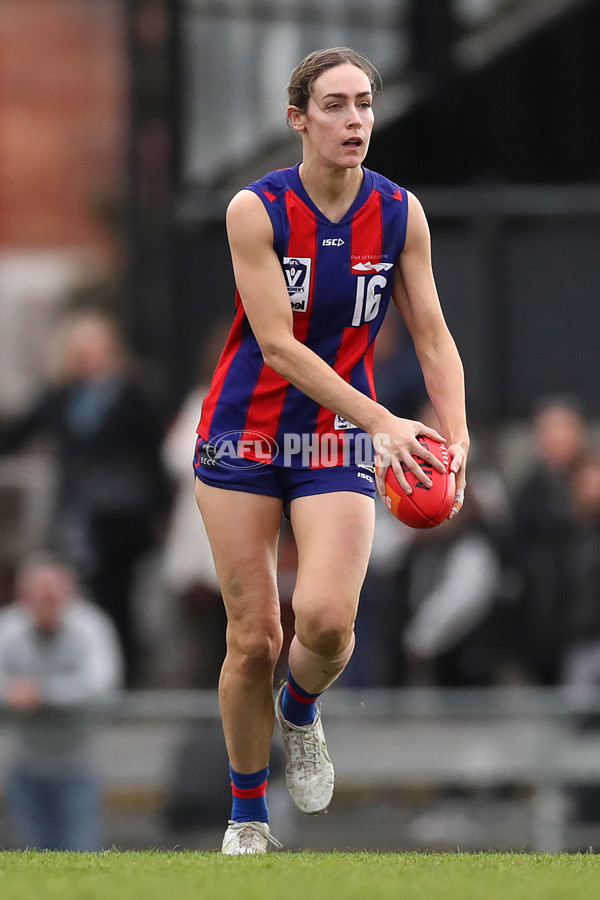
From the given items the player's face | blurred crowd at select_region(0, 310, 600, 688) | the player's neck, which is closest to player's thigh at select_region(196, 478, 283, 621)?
the player's neck

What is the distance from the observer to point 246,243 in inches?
238

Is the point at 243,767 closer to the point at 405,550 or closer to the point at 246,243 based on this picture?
the point at 246,243

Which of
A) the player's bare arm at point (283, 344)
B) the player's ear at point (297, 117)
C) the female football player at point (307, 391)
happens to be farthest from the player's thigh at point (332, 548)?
the player's ear at point (297, 117)

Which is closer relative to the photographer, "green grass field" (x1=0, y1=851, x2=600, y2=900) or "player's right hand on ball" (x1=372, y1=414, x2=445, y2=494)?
"green grass field" (x1=0, y1=851, x2=600, y2=900)

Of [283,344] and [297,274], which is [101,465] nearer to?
[297,274]

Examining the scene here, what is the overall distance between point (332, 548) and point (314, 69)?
5.52ft

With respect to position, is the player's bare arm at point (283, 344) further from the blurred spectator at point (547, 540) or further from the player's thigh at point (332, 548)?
the blurred spectator at point (547, 540)

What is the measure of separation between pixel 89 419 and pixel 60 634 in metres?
1.38

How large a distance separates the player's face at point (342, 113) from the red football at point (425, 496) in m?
1.03

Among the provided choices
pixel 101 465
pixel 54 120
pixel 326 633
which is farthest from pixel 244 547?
pixel 54 120

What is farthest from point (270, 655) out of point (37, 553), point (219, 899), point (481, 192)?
point (481, 192)

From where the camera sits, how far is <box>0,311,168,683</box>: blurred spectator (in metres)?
10.7

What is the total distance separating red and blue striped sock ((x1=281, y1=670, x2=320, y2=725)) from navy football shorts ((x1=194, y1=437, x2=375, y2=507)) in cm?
74

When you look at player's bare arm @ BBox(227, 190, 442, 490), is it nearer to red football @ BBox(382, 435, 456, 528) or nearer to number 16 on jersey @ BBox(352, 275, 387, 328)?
red football @ BBox(382, 435, 456, 528)
